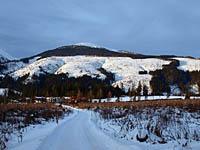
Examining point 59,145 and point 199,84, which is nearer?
point 59,145

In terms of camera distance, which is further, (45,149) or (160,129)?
(160,129)

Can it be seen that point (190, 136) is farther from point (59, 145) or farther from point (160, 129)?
point (59, 145)

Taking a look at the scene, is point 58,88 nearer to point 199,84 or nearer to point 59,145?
point 199,84

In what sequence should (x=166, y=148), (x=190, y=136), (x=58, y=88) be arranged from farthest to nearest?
(x=58, y=88), (x=190, y=136), (x=166, y=148)

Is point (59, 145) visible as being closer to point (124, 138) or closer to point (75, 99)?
point (124, 138)

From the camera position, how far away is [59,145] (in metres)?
13.5

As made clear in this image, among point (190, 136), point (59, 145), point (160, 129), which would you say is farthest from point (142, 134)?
point (59, 145)

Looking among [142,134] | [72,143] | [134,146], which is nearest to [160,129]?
[142,134]

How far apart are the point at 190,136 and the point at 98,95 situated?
141531 mm

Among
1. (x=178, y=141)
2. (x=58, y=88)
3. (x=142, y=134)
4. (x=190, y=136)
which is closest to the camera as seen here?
(x=178, y=141)

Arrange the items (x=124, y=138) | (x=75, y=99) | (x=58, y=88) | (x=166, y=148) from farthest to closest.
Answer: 1. (x=58, y=88)
2. (x=75, y=99)
3. (x=124, y=138)
4. (x=166, y=148)

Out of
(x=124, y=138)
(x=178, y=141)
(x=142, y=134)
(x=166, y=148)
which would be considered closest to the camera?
(x=166, y=148)

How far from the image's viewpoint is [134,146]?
1268cm

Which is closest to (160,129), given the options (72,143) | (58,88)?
(72,143)
